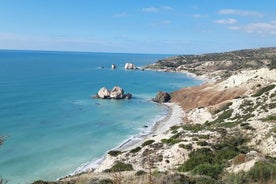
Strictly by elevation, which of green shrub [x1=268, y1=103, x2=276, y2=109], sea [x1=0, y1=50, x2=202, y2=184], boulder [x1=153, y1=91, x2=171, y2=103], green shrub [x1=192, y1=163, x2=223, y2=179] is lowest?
sea [x1=0, y1=50, x2=202, y2=184]

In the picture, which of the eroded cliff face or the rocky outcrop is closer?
the eroded cliff face

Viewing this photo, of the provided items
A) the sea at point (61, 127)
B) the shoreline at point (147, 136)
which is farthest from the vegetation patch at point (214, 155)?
the sea at point (61, 127)

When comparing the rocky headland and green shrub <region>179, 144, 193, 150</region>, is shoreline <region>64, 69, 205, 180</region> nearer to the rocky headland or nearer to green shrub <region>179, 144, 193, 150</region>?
the rocky headland

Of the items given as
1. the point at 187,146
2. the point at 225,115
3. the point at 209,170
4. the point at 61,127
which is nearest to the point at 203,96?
the point at 225,115

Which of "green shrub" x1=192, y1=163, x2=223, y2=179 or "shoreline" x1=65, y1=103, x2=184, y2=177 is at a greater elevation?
"green shrub" x1=192, y1=163, x2=223, y2=179

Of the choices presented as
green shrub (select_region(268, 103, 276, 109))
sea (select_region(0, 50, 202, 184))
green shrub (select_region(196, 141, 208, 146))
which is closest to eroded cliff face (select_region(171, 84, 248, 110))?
sea (select_region(0, 50, 202, 184))

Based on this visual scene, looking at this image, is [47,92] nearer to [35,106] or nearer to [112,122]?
[35,106]

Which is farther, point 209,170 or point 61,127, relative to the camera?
point 61,127

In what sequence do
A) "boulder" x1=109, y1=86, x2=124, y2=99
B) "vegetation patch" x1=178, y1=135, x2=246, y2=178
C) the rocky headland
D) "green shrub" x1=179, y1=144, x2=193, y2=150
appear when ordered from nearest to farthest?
the rocky headland, "vegetation patch" x1=178, y1=135, x2=246, y2=178, "green shrub" x1=179, y1=144, x2=193, y2=150, "boulder" x1=109, y1=86, x2=124, y2=99

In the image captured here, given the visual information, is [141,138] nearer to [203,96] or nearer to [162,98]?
[203,96]
